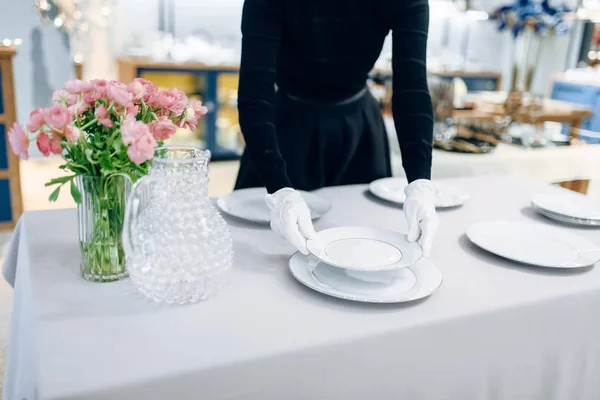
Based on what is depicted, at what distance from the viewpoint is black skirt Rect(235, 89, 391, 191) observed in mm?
1468

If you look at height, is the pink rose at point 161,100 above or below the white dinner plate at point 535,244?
above

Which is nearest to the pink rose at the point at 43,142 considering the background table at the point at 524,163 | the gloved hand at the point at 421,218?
the gloved hand at the point at 421,218

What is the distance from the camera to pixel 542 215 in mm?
1205

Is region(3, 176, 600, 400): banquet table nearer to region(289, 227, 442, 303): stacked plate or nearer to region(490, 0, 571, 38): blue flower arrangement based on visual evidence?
region(289, 227, 442, 303): stacked plate

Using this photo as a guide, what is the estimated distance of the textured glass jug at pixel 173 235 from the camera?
2.24 ft

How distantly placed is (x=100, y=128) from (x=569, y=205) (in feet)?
3.31

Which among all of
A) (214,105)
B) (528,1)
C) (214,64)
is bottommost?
(214,105)

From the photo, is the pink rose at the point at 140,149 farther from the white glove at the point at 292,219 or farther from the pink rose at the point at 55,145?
the white glove at the point at 292,219

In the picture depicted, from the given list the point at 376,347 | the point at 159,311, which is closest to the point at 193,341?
the point at 159,311

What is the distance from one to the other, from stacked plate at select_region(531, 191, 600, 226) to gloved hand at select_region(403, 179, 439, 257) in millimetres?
359

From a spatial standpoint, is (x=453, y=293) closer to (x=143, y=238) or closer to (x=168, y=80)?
(x=143, y=238)

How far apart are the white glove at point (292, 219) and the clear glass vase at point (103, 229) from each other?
24 centimetres

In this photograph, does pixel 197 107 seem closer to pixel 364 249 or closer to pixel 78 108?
pixel 78 108

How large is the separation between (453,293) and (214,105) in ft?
12.1
